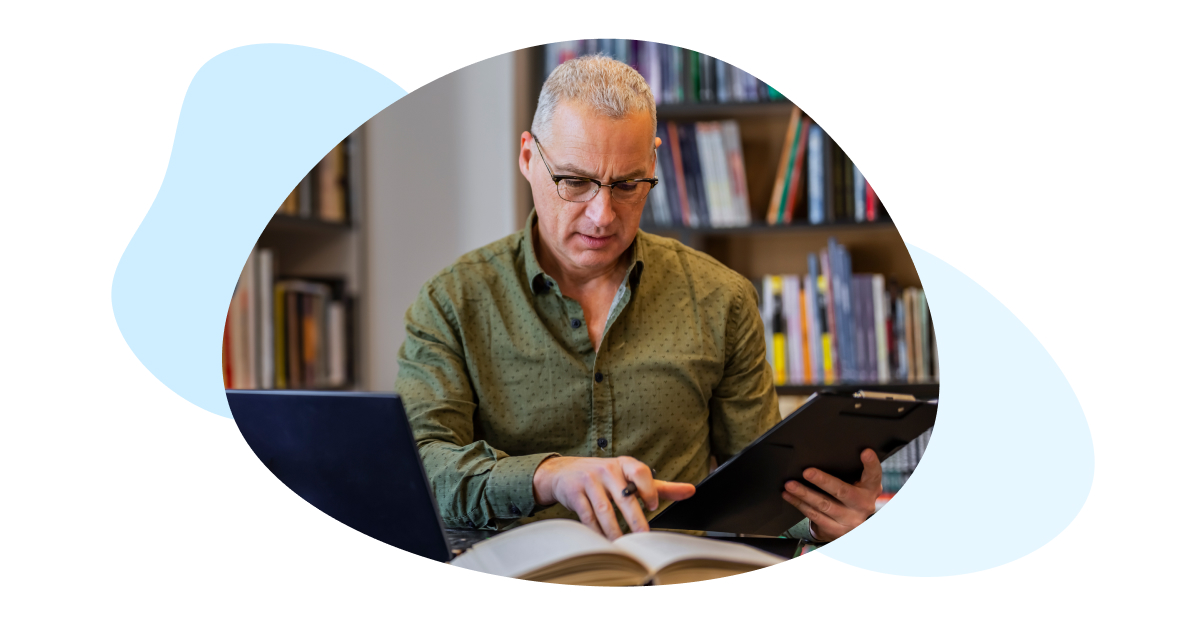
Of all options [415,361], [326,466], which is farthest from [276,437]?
[415,361]

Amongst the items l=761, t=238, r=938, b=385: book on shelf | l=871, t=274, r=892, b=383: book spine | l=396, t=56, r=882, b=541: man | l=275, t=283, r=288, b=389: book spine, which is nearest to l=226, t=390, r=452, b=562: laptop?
l=396, t=56, r=882, b=541: man

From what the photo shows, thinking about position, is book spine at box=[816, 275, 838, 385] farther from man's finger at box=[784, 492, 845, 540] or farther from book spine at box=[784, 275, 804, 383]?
man's finger at box=[784, 492, 845, 540]

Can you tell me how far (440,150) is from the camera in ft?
6.44

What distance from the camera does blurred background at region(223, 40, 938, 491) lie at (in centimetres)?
180

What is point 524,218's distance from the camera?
194 centimetres

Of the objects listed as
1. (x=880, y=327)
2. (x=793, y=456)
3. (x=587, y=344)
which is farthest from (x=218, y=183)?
(x=880, y=327)

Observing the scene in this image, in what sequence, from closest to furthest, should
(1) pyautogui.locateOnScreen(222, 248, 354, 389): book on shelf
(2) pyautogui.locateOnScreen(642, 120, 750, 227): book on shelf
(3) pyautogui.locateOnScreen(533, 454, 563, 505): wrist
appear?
(3) pyautogui.locateOnScreen(533, 454, 563, 505): wrist → (1) pyautogui.locateOnScreen(222, 248, 354, 389): book on shelf → (2) pyautogui.locateOnScreen(642, 120, 750, 227): book on shelf

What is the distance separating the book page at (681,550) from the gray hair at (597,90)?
0.46 meters

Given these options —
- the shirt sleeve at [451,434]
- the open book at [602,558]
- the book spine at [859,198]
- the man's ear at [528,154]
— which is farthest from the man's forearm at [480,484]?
the book spine at [859,198]

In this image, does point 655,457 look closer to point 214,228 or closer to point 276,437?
point 276,437

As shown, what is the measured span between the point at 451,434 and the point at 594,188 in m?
0.32

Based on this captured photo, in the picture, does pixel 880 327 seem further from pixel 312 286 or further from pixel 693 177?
pixel 312 286

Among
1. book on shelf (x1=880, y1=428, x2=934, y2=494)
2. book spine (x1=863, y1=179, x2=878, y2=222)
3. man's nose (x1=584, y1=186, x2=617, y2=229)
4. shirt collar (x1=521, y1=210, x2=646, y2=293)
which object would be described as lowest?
book on shelf (x1=880, y1=428, x2=934, y2=494)

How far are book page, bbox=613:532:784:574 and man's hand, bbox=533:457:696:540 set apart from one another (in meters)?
0.02
